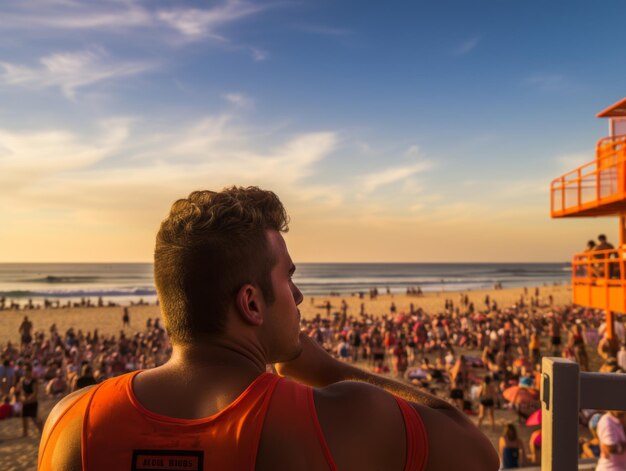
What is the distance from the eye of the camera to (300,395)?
1.07 m

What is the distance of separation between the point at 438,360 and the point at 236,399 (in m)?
13.7

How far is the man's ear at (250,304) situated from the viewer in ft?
3.96

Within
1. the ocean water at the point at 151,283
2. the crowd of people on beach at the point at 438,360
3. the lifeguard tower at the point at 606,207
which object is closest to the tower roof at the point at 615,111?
the lifeguard tower at the point at 606,207

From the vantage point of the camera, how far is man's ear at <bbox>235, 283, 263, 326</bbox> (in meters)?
1.21

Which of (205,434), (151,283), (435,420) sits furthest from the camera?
(151,283)

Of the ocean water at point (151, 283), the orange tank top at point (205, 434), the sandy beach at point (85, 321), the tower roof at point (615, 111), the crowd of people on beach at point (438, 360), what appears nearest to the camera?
the orange tank top at point (205, 434)

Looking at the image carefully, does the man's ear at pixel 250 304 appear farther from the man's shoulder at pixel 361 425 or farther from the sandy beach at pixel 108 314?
the sandy beach at pixel 108 314

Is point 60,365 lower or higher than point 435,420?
lower

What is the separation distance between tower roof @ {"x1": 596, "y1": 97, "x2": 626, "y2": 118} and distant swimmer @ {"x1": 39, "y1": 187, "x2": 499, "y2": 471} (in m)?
13.8

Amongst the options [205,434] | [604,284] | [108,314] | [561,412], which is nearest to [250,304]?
[205,434]

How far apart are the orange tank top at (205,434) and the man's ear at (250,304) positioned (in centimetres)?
18

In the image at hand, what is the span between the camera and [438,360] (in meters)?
13.9

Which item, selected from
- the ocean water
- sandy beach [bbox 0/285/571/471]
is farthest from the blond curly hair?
the ocean water

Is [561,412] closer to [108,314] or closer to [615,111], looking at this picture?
[615,111]
